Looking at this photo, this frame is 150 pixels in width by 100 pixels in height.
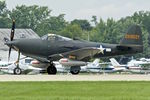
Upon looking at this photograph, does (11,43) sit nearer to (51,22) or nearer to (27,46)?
(27,46)

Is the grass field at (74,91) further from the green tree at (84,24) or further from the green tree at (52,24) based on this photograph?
the green tree at (84,24)

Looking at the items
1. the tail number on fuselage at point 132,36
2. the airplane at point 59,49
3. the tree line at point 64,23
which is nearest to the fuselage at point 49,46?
the airplane at point 59,49

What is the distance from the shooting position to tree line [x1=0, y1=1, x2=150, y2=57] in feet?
412

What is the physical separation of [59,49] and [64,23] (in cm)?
12158

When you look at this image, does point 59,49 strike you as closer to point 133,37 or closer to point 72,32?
point 133,37

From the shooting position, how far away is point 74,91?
24.0 meters

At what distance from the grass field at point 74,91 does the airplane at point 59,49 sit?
1148 centimetres

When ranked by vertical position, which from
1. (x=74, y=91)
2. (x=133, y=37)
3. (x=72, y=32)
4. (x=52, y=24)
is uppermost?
(x=52, y=24)

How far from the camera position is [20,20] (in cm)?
14462

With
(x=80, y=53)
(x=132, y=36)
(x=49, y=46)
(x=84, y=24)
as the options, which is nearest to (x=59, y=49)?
(x=49, y=46)

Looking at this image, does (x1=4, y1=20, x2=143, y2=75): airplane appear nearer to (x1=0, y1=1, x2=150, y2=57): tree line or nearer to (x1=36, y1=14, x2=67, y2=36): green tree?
(x1=0, y1=1, x2=150, y2=57): tree line

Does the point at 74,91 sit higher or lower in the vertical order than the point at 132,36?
lower

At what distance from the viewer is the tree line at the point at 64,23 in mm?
125500

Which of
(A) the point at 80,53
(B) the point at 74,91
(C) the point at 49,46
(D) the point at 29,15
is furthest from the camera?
(D) the point at 29,15
